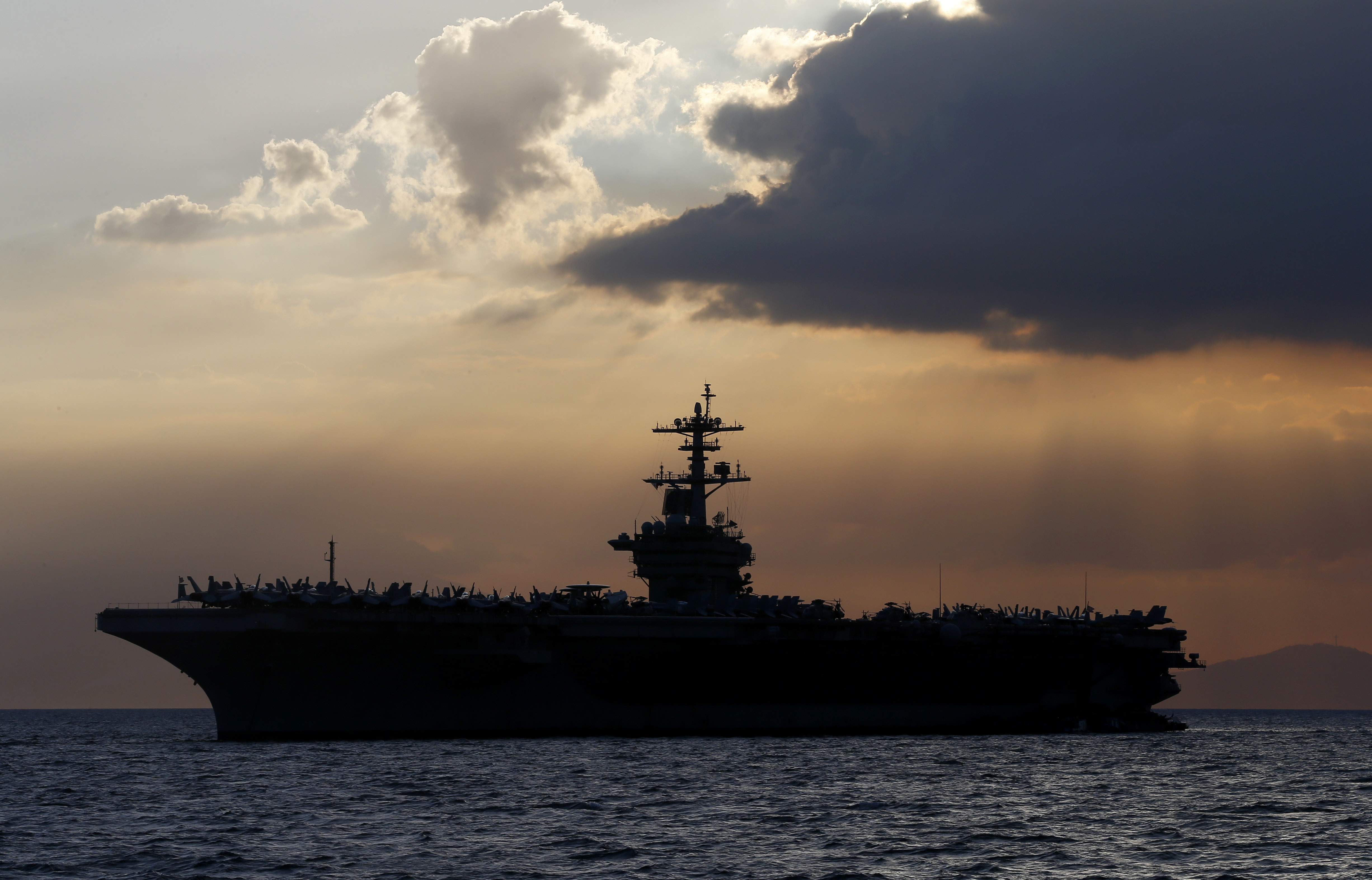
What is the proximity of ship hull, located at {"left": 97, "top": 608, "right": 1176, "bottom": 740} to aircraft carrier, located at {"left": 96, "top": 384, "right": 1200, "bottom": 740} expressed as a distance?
2.2 inches

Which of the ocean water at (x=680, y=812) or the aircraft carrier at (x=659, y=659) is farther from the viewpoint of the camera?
the aircraft carrier at (x=659, y=659)

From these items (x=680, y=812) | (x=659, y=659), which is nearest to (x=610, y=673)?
(x=659, y=659)

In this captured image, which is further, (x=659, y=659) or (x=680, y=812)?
(x=659, y=659)

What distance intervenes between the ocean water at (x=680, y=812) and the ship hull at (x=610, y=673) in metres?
0.95

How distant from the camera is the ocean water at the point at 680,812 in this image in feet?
69.5

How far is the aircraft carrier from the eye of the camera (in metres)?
37.2

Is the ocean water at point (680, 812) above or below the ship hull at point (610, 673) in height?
below

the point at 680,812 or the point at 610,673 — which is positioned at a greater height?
the point at 610,673

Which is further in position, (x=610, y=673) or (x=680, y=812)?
(x=610, y=673)

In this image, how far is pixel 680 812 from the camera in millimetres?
26297

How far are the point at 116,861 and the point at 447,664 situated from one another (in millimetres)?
17208

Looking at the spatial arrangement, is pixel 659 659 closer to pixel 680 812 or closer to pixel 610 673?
pixel 610 673

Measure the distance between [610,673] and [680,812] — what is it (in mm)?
14275

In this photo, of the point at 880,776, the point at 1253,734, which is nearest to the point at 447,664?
the point at 880,776
